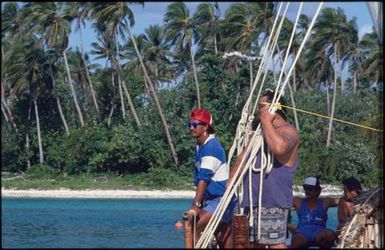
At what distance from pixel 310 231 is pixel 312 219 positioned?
0.64 feet

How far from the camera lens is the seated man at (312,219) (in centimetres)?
653

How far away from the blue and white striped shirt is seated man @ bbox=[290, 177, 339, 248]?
2.19 ft

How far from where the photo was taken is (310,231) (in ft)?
21.7

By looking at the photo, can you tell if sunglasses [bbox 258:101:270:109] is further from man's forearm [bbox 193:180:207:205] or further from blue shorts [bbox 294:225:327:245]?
blue shorts [bbox 294:225:327:245]

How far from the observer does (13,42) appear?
158ft

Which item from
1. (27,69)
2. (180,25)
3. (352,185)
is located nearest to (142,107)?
(180,25)

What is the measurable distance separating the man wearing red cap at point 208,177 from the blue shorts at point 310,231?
0.66 m

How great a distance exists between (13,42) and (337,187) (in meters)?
19.3

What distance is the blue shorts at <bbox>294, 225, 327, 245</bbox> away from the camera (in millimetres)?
6539

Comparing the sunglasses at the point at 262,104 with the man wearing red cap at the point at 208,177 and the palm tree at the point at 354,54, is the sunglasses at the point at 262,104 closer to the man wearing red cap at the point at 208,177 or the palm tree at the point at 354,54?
the man wearing red cap at the point at 208,177

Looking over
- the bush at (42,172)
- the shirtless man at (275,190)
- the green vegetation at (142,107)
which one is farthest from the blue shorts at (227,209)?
the bush at (42,172)

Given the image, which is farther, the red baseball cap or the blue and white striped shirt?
the red baseball cap

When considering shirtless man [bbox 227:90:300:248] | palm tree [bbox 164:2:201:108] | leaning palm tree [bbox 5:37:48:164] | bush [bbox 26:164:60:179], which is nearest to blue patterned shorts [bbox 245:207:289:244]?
shirtless man [bbox 227:90:300:248]

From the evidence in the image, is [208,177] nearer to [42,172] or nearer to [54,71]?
[42,172]
